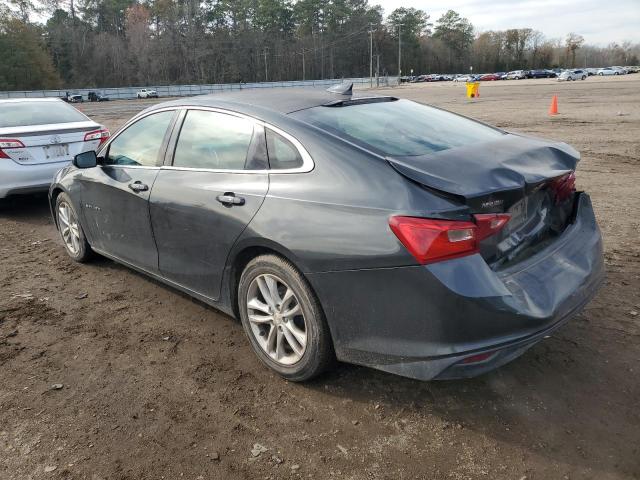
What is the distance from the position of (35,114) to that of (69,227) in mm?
3358

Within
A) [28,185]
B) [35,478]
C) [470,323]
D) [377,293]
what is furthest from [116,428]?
[28,185]

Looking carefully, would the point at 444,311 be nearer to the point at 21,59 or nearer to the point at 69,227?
the point at 69,227

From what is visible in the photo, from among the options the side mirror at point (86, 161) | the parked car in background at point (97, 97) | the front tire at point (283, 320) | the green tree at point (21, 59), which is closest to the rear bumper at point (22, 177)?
the side mirror at point (86, 161)

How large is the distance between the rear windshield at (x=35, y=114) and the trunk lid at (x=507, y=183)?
6.56 meters

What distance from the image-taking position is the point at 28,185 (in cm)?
689

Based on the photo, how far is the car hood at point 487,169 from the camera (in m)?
2.50

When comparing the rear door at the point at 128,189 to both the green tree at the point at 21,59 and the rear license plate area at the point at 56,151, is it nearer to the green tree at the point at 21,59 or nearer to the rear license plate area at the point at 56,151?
the rear license plate area at the point at 56,151

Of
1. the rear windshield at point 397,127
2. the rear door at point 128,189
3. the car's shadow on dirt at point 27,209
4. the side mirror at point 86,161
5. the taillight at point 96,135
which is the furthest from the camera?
the taillight at point 96,135

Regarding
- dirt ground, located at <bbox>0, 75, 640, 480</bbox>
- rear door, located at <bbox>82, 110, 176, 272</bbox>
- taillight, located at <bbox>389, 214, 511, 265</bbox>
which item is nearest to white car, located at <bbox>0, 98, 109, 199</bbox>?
rear door, located at <bbox>82, 110, 176, 272</bbox>

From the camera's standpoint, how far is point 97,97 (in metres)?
69.0

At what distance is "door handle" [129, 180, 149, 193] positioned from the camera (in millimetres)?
3821

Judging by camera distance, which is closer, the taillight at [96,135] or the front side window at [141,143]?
the front side window at [141,143]

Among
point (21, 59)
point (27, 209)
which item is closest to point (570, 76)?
point (27, 209)

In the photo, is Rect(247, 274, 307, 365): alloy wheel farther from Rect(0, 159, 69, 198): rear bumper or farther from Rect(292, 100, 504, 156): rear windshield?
Rect(0, 159, 69, 198): rear bumper
